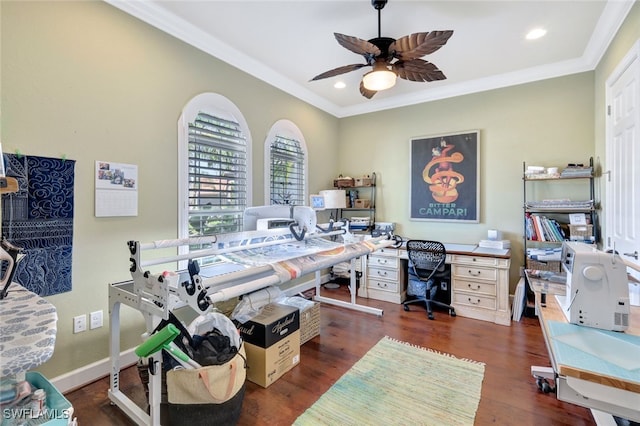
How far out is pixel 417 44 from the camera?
7.24 ft

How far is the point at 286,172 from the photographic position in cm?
393

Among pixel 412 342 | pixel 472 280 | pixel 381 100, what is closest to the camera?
pixel 412 342

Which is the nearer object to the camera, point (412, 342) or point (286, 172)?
point (412, 342)

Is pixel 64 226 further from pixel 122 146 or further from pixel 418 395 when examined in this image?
pixel 418 395

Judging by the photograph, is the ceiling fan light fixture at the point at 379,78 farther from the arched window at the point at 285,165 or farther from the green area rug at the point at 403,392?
the green area rug at the point at 403,392

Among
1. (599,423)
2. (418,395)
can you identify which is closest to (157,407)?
(418,395)

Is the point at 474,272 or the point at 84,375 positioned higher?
the point at 474,272

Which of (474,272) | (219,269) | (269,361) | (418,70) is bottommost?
(269,361)

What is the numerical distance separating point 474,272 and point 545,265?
702 millimetres

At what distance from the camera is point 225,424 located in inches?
63.1

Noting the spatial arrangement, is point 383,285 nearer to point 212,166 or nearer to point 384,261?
point 384,261

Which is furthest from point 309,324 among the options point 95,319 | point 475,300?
point 475,300

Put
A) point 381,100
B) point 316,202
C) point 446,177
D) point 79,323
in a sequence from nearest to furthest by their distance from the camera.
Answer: point 79,323, point 446,177, point 316,202, point 381,100

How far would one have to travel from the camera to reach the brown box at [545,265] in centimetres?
308
